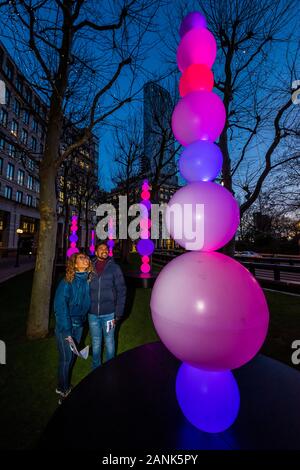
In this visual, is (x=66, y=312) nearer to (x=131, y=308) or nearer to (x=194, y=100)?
(x=194, y=100)

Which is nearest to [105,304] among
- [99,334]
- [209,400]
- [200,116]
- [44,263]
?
[99,334]

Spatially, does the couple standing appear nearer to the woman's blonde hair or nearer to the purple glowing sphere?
the woman's blonde hair

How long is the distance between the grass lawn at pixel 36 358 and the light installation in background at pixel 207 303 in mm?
1991

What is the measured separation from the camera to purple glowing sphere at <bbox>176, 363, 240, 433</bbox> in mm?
1669

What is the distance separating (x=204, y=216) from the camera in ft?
6.46

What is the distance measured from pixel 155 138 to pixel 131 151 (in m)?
4.79

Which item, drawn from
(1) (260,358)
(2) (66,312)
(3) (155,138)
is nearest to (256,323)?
(1) (260,358)

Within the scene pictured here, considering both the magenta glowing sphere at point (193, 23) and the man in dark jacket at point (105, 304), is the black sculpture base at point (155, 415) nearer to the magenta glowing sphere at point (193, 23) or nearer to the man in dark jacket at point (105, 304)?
the man in dark jacket at point (105, 304)

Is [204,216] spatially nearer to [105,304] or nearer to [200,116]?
[200,116]

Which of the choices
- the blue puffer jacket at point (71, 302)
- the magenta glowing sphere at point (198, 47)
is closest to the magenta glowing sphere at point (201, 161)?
the magenta glowing sphere at point (198, 47)

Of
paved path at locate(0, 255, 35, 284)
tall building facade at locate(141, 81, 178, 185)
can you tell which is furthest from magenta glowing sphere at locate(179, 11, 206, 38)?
paved path at locate(0, 255, 35, 284)

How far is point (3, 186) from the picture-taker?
107ft

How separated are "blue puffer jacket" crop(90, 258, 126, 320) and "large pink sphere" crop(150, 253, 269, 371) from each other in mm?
1800

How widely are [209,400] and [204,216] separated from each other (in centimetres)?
140
